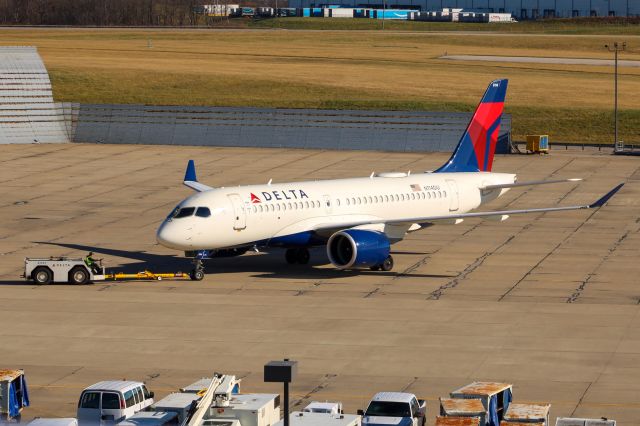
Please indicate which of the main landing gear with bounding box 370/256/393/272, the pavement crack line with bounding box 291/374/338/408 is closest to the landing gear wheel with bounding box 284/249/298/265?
the main landing gear with bounding box 370/256/393/272

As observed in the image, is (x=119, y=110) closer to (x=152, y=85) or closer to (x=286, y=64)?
(x=152, y=85)

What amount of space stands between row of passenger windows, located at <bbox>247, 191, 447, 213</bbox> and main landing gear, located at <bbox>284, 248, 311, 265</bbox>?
9.47ft

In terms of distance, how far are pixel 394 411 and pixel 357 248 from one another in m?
21.9

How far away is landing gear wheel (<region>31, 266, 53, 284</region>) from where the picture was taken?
54.5 meters

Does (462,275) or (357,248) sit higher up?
(357,248)

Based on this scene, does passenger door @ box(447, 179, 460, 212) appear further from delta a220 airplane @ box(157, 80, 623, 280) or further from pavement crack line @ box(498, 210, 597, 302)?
pavement crack line @ box(498, 210, 597, 302)

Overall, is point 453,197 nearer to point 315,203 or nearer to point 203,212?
point 315,203

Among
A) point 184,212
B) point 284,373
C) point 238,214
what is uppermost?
point 284,373

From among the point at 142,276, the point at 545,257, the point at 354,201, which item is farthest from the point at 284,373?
the point at 545,257

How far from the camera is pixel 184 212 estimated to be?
177 feet

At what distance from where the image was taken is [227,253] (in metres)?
56.5

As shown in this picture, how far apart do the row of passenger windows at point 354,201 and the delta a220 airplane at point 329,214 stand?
43mm

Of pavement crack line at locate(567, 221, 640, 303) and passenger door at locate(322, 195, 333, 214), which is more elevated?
Result: passenger door at locate(322, 195, 333, 214)

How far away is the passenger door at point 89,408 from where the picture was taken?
3362 centimetres
